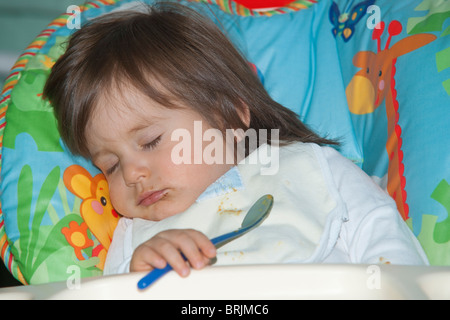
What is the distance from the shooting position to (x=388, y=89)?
1.12 metres

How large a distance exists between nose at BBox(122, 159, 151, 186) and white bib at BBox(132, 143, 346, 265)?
0.29 ft

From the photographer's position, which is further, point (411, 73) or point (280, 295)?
point (411, 73)

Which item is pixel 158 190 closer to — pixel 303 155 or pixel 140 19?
pixel 303 155

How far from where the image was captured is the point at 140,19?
116 cm

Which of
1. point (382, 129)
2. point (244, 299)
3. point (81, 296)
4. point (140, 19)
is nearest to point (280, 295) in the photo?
point (244, 299)

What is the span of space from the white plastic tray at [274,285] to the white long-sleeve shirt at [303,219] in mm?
232

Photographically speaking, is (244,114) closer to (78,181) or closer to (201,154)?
(201,154)

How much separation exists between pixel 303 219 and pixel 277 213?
42 mm

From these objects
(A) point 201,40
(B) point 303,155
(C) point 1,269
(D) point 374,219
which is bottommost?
(C) point 1,269

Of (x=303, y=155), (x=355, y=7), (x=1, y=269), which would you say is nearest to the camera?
(x=303, y=155)

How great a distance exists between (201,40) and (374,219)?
0.47 m

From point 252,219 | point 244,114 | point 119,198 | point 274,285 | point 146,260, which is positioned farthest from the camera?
point 244,114
